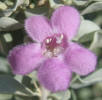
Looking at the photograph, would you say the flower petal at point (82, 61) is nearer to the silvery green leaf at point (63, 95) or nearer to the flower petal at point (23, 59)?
the flower petal at point (23, 59)

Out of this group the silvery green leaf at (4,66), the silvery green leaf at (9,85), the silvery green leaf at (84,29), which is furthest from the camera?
the silvery green leaf at (4,66)

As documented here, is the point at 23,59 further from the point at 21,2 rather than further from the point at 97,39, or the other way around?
the point at 97,39

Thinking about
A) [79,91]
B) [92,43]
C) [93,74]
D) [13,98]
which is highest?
[92,43]

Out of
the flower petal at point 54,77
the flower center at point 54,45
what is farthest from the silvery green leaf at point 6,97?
the flower petal at point 54,77

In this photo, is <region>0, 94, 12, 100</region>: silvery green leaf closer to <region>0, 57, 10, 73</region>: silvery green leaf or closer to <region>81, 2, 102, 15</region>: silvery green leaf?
<region>0, 57, 10, 73</region>: silvery green leaf

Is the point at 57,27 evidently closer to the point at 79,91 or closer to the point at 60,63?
the point at 60,63

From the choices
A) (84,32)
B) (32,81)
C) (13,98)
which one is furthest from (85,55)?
(13,98)

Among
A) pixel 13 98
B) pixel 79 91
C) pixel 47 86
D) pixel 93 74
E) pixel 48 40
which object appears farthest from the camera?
pixel 79 91
